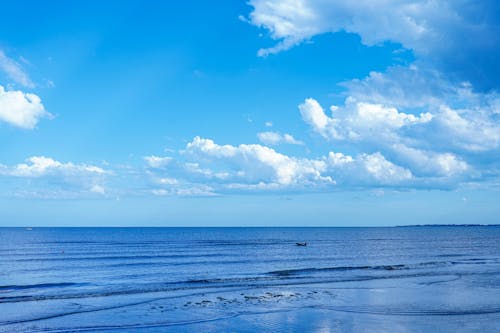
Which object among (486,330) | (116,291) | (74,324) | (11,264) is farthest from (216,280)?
(11,264)

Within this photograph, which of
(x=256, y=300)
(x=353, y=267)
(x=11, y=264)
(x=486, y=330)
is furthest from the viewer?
(x=11, y=264)

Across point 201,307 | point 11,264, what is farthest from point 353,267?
point 11,264

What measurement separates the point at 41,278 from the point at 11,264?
63.5 ft

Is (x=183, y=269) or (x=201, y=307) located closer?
(x=201, y=307)

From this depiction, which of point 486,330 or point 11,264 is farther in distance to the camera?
point 11,264

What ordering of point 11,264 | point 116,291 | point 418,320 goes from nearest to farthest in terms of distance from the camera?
1. point 418,320
2. point 116,291
3. point 11,264

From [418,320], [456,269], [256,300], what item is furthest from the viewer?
[456,269]

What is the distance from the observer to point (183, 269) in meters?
60.1

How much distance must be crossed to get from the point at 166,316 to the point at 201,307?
11.8 feet

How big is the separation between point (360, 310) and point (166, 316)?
39.8 feet

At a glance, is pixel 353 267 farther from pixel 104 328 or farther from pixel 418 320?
pixel 104 328

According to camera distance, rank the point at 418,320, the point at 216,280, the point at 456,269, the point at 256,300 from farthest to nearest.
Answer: the point at 456,269, the point at 216,280, the point at 256,300, the point at 418,320

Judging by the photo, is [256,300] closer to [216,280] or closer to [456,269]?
[216,280]

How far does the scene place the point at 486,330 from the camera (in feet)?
79.6
